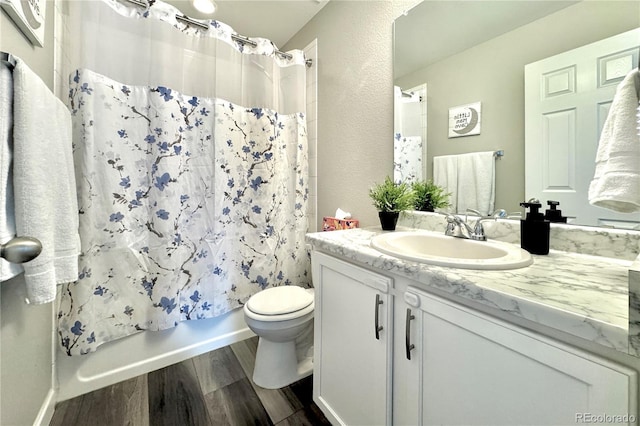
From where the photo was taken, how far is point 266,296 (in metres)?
1.43

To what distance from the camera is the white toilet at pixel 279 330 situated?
1248 mm

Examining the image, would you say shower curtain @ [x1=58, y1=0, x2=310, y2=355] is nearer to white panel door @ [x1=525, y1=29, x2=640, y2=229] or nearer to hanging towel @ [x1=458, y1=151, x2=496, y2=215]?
Answer: hanging towel @ [x1=458, y1=151, x2=496, y2=215]

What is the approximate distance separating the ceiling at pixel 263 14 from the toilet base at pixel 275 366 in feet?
7.00

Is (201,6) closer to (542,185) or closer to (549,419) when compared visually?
(542,185)

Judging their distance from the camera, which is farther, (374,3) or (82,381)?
(374,3)

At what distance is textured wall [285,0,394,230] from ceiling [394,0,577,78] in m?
0.10

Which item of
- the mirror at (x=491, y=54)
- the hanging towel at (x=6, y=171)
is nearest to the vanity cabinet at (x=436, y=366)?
the mirror at (x=491, y=54)

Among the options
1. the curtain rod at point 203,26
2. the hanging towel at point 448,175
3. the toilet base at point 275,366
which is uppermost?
the curtain rod at point 203,26

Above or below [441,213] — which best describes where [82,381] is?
below

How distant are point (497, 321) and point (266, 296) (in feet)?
3.76

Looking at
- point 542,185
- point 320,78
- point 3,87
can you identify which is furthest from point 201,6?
point 542,185

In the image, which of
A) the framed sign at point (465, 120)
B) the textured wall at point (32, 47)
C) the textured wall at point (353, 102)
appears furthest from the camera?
the textured wall at point (353, 102)

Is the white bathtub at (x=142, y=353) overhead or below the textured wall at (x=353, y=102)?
below

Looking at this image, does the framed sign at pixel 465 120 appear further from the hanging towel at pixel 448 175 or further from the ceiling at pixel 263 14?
the ceiling at pixel 263 14
